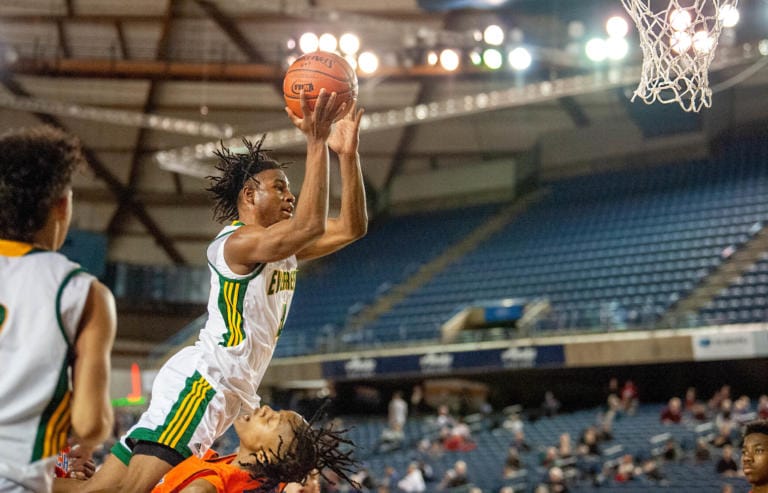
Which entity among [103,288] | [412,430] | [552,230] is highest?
[552,230]

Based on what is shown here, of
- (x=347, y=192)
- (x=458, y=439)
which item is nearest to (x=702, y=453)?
(x=458, y=439)

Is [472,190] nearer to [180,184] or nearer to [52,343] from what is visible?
[180,184]

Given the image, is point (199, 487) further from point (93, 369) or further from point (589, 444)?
point (589, 444)

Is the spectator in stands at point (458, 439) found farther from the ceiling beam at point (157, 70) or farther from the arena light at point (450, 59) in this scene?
the ceiling beam at point (157, 70)

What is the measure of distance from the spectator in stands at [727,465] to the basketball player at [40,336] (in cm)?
1064

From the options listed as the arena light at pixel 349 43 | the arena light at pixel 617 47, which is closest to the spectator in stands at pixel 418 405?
the arena light at pixel 349 43

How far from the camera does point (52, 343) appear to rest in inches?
93.0

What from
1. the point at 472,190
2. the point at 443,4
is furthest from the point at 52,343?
the point at 472,190

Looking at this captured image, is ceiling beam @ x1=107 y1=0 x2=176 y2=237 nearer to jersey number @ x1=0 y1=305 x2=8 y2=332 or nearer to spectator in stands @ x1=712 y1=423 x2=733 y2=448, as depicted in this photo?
spectator in stands @ x1=712 y1=423 x2=733 y2=448

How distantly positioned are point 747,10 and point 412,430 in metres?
8.71

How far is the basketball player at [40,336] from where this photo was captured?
92.6 inches

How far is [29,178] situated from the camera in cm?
244

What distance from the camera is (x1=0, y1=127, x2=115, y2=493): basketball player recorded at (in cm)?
235

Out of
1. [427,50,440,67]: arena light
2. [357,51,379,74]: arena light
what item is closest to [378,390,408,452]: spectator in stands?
[357,51,379,74]: arena light
